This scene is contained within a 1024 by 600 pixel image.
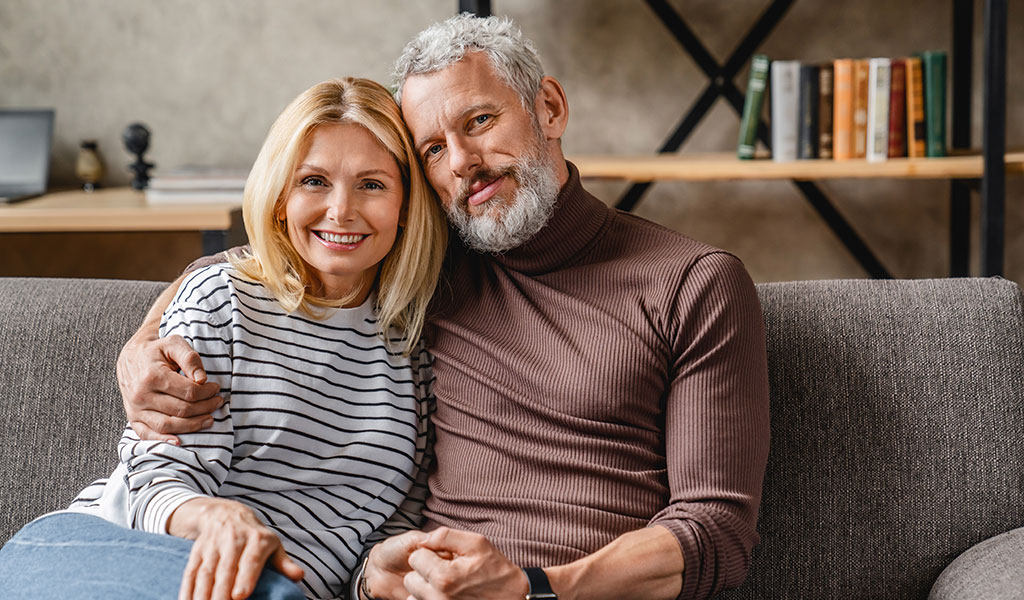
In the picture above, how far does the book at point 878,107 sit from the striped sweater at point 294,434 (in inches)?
51.0

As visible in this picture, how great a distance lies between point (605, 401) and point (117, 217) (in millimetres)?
1347

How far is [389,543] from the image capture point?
3.63 feet

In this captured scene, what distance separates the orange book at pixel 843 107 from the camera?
6.88 ft

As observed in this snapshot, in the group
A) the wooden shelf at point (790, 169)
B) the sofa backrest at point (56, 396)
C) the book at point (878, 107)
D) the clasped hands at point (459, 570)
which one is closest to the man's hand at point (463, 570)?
the clasped hands at point (459, 570)

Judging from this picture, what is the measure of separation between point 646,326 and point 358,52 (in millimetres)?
1577

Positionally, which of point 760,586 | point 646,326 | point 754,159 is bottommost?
point 760,586

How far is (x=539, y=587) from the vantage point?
1.06 metres

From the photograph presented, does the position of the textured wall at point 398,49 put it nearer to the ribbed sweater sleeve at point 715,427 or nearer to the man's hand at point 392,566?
the ribbed sweater sleeve at point 715,427

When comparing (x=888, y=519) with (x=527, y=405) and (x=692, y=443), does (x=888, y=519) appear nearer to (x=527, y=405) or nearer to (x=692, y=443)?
(x=692, y=443)

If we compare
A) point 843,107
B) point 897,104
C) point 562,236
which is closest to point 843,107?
point 843,107

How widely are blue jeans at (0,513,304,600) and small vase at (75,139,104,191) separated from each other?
1.61 m

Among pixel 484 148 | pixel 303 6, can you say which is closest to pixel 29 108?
→ pixel 303 6

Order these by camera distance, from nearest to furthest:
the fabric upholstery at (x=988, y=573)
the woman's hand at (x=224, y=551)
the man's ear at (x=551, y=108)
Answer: the woman's hand at (x=224, y=551)
the fabric upholstery at (x=988, y=573)
the man's ear at (x=551, y=108)

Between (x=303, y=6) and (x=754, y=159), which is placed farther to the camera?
(x=303, y=6)
